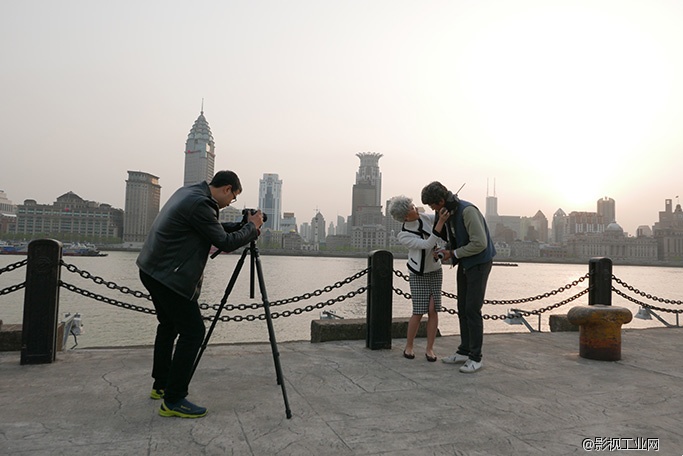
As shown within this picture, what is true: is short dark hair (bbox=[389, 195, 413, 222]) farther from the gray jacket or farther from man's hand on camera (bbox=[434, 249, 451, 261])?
the gray jacket

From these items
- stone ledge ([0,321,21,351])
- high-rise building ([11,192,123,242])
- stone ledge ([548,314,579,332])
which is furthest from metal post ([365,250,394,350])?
high-rise building ([11,192,123,242])

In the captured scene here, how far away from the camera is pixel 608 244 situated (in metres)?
177

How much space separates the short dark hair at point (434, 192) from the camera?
4707 mm

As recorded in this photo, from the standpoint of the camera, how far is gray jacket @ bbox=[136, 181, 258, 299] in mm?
3113

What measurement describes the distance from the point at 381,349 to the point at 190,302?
2861 millimetres

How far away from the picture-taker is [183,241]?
3.17 metres

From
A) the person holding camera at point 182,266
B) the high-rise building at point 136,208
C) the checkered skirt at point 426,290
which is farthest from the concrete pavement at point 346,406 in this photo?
the high-rise building at point 136,208

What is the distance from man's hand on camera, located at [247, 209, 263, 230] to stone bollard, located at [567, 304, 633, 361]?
3.96 meters

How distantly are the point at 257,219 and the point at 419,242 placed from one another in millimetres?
2007

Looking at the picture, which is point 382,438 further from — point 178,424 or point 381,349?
point 381,349

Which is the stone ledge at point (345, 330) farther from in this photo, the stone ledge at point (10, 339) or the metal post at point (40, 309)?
the stone ledge at point (10, 339)

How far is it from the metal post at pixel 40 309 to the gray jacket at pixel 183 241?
6.25ft

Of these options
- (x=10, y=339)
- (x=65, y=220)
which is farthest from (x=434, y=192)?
(x=65, y=220)

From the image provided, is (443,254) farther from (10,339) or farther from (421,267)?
(10,339)
